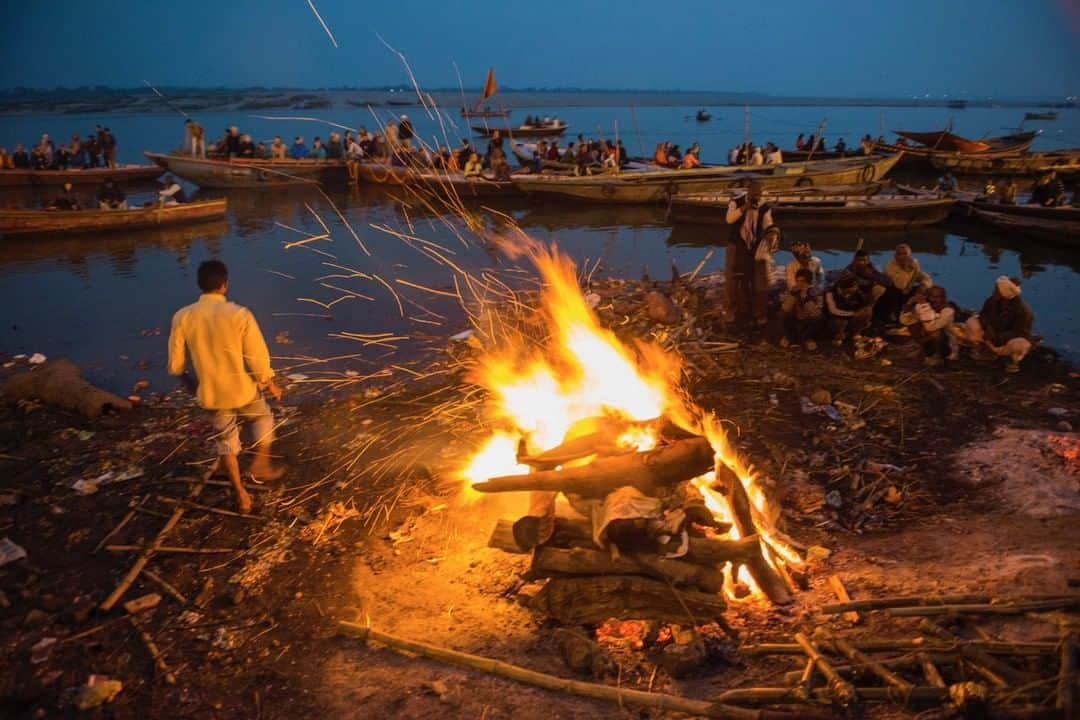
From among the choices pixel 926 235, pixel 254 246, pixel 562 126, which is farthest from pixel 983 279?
pixel 562 126

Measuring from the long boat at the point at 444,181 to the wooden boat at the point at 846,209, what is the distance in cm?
649

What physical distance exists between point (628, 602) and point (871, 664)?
1205 mm

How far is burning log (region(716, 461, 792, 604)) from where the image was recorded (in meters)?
3.80

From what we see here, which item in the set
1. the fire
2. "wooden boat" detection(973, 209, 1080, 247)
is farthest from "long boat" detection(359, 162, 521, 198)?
the fire

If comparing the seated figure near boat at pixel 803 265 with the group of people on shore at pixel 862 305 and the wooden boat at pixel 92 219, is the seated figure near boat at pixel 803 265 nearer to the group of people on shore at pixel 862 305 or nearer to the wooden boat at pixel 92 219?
the group of people on shore at pixel 862 305

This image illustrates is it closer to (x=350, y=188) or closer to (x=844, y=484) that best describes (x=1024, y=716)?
(x=844, y=484)

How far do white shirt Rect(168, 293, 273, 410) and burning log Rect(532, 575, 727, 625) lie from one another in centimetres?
266

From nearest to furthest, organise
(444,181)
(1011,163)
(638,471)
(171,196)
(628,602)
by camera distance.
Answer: (628,602) < (638,471) < (171,196) < (444,181) < (1011,163)

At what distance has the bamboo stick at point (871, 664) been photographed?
2.75 m

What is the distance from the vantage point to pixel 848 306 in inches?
311

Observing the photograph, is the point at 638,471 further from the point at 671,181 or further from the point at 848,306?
the point at 671,181

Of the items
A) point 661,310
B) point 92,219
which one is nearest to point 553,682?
point 661,310

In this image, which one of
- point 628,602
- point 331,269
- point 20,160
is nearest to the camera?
point 628,602

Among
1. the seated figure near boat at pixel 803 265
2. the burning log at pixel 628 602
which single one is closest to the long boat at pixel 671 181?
the seated figure near boat at pixel 803 265
